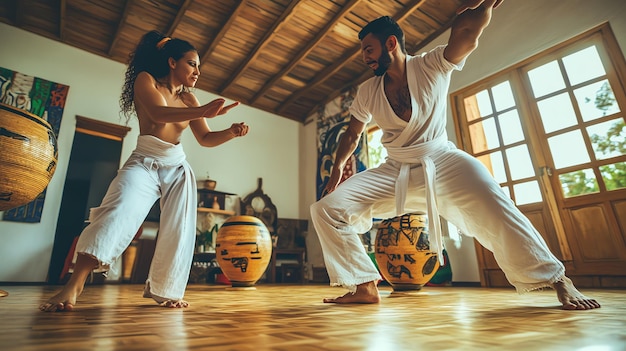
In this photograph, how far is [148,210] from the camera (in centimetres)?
154

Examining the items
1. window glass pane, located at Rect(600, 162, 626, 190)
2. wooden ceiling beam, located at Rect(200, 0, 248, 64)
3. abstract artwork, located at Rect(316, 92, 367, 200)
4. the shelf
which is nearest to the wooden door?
window glass pane, located at Rect(600, 162, 626, 190)

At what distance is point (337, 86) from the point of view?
20.9 ft

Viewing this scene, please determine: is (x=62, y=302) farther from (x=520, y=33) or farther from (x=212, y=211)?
(x=520, y=33)

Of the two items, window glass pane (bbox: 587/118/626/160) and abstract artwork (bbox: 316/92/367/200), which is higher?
abstract artwork (bbox: 316/92/367/200)

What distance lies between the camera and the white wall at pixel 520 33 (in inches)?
127

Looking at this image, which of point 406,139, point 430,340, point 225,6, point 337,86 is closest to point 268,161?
point 337,86

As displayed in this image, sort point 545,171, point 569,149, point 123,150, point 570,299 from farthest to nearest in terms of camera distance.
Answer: point 123,150
point 545,171
point 569,149
point 570,299

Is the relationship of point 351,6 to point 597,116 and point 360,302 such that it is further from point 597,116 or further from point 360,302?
point 360,302

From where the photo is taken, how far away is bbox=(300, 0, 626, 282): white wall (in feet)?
10.6

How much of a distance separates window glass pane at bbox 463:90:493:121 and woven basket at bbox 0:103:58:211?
4.30 metres

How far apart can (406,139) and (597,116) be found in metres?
2.74

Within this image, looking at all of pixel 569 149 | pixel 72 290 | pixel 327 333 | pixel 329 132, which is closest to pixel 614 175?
pixel 569 149

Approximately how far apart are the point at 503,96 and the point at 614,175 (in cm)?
143

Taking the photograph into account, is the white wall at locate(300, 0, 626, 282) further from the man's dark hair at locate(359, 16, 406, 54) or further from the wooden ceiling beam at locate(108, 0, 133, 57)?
the wooden ceiling beam at locate(108, 0, 133, 57)
